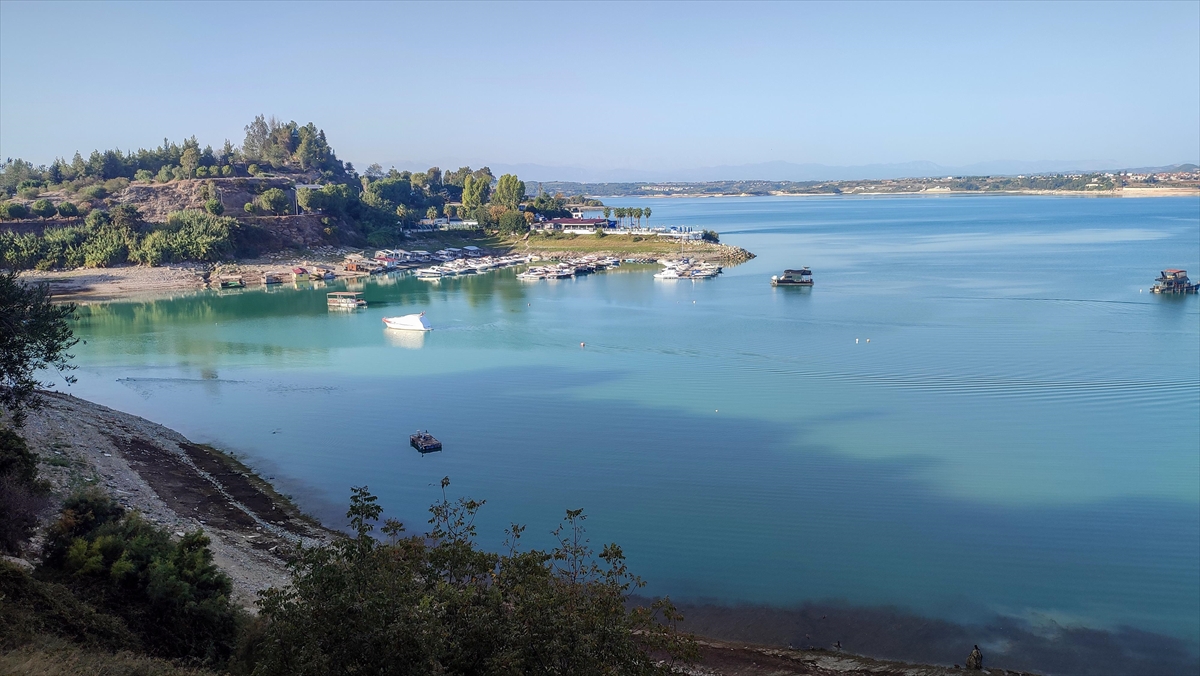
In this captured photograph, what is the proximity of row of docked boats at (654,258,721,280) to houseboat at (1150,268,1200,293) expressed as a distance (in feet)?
75.8

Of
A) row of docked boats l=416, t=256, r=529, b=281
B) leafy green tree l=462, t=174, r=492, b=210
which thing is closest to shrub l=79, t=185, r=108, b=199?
row of docked boats l=416, t=256, r=529, b=281

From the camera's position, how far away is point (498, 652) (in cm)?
603

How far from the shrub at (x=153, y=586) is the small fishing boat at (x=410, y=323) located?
79.1 feet

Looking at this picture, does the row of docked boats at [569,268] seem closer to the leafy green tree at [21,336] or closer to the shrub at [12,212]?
the shrub at [12,212]

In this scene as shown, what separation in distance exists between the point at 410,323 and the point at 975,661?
27.3 metres

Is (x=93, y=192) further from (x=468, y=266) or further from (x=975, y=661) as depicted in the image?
(x=975, y=661)

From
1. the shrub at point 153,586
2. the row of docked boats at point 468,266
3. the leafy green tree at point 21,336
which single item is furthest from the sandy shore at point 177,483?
the row of docked boats at point 468,266

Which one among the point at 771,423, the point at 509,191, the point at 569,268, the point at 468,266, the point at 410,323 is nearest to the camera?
the point at 771,423

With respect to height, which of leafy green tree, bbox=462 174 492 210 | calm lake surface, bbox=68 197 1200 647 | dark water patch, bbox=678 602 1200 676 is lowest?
dark water patch, bbox=678 602 1200 676

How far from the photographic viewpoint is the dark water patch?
10.4 metres

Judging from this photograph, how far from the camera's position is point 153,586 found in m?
8.80

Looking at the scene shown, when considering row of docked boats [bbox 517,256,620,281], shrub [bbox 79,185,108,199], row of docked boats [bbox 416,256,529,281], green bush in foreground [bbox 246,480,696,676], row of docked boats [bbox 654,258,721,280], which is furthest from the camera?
shrub [bbox 79,185,108,199]

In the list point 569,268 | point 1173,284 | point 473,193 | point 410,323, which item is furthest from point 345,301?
point 1173,284

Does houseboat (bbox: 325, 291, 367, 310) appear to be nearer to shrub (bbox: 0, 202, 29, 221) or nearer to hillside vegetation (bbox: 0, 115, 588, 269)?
hillside vegetation (bbox: 0, 115, 588, 269)
